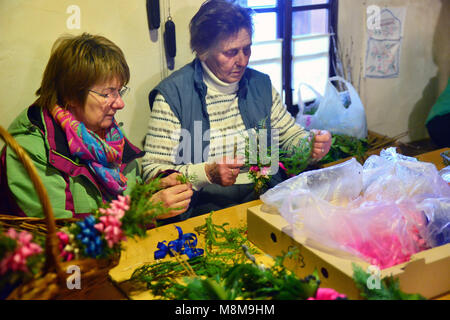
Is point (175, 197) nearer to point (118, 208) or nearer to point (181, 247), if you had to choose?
point (181, 247)

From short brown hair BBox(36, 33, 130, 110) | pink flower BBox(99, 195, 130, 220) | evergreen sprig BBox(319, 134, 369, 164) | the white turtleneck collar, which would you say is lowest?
evergreen sprig BBox(319, 134, 369, 164)

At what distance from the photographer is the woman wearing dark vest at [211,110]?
2.24m

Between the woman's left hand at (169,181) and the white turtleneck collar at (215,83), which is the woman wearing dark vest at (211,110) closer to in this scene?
the white turtleneck collar at (215,83)

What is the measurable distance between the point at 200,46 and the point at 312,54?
113cm

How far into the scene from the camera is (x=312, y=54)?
10.7 feet

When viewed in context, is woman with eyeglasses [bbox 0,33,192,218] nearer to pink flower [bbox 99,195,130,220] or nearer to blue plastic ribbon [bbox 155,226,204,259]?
blue plastic ribbon [bbox 155,226,204,259]

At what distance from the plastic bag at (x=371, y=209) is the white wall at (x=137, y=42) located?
1.22 metres

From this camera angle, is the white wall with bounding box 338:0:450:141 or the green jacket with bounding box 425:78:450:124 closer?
the green jacket with bounding box 425:78:450:124

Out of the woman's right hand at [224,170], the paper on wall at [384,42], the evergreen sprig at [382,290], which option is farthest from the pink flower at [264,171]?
the paper on wall at [384,42]

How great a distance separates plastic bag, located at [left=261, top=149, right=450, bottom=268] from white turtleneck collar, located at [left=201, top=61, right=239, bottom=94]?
867 millimetres

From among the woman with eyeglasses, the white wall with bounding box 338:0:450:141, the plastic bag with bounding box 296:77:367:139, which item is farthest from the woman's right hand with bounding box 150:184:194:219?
the white wall with bounding box 338:0:450:141

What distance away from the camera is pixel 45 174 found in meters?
1.79

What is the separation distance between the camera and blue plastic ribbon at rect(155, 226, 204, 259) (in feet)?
5.09
